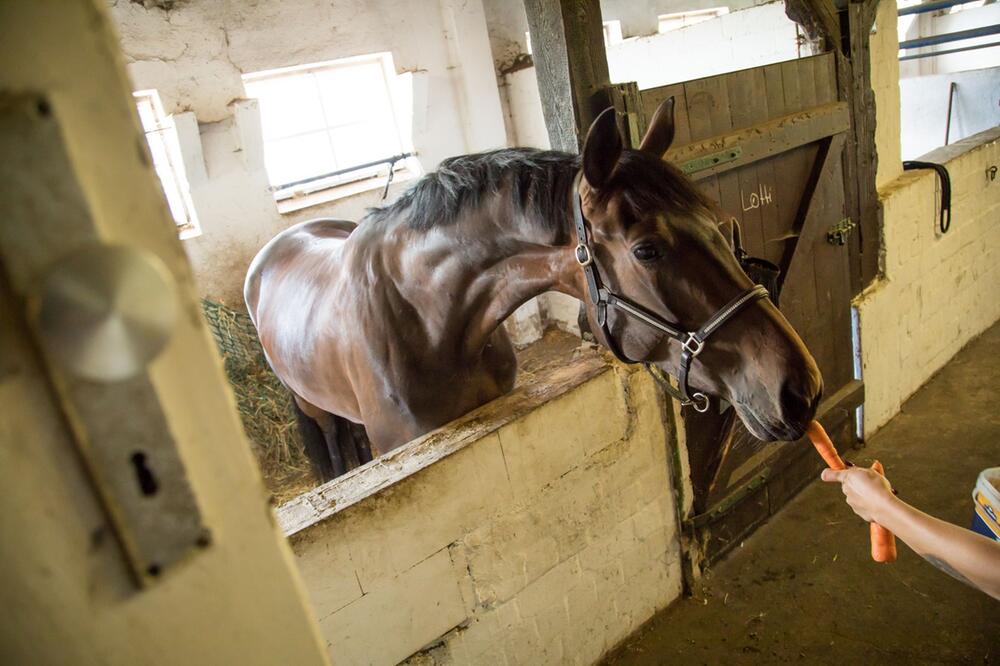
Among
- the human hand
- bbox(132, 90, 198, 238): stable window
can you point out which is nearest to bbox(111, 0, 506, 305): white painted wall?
bbox(132, 90, 198, 238): stable window

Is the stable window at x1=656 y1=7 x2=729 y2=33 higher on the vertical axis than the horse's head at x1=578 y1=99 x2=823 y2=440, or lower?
higher

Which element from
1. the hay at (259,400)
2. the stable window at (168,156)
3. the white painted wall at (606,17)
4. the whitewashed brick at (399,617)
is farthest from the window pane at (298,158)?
the whitewashed brick at (399,617)

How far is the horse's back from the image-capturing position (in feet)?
9.73

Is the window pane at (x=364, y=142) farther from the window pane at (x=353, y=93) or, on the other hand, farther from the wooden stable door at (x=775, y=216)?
the wooden stable door at (x=775, y=216)

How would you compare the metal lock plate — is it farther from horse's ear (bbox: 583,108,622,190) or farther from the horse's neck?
the horse's neck

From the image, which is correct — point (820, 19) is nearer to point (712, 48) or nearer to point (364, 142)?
point (712, 48)

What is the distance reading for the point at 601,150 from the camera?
1311 mm

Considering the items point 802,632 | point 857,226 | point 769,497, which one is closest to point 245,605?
point 802,632

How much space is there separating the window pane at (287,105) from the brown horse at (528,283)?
3.21 m

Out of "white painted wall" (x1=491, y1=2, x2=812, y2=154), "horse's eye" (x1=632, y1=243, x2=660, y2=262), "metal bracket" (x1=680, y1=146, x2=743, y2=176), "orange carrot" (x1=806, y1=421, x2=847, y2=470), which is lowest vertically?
"orange carrot" (x1=806, y1=421, x2=847, y2=470)

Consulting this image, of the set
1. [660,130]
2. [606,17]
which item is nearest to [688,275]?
[660,130]

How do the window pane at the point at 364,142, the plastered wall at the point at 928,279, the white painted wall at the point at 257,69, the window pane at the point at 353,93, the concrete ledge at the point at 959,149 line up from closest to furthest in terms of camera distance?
the plastered wall at the point at 928,279, the concrete ledge at the point at 959,149, the white painted wall at the point at 257,69, the window pane at the point at 353,93, the window pane at the point at 364,142

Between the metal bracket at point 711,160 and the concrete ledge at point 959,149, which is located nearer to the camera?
the metal bracket at point 711,160

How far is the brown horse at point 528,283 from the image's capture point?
1381 mm
